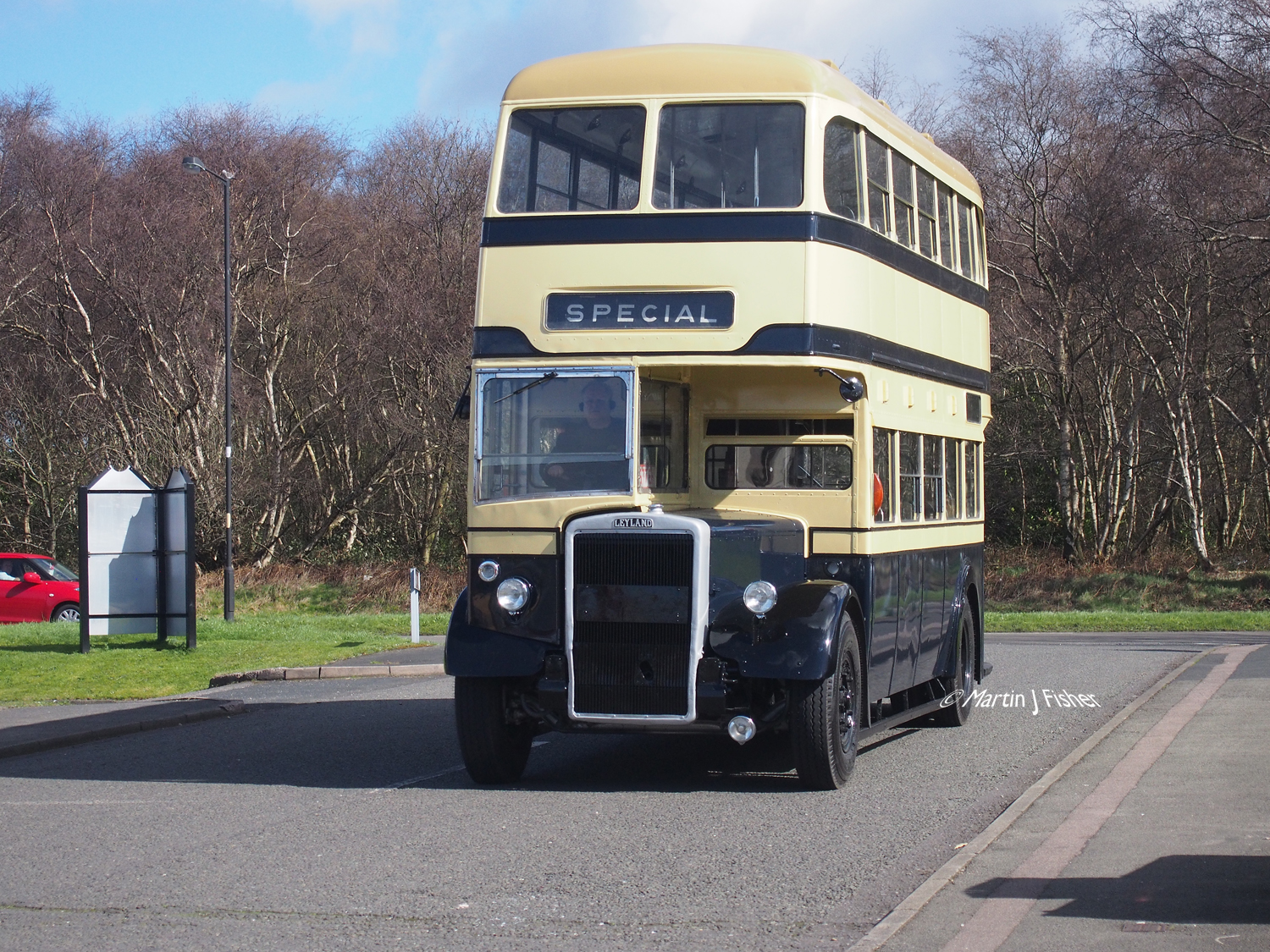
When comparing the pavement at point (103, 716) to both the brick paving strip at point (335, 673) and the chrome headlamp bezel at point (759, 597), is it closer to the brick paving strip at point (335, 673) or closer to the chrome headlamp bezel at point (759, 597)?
the brick paving strip at point (335, 673)

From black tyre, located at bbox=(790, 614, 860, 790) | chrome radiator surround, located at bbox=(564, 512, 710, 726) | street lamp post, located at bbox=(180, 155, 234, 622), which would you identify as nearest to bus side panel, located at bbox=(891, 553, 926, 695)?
black tyre, located at bbox=(790, 614, 860, 790)

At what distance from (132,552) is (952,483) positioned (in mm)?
12841

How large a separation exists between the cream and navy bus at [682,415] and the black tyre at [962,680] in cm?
245

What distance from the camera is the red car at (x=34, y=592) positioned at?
3036 cm

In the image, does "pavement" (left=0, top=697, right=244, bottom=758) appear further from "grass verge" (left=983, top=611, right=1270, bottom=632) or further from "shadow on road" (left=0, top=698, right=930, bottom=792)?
"grass verge" (left=983, top=611, right=1270, bottom=632)

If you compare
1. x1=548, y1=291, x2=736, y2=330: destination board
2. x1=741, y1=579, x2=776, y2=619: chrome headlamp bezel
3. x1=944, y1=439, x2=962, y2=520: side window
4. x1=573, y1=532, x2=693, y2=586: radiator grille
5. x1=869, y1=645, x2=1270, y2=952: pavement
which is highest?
x1=548, y1=291, x2=736, y2=330: destination board

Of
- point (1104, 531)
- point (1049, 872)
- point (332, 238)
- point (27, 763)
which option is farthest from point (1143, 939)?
point (332, 238)

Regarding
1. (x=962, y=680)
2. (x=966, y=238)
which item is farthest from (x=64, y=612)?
(x=966, y=238)

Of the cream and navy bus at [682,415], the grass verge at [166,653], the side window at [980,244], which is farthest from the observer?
the grass verge at [166,653]

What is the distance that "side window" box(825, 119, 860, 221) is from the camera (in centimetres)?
1035

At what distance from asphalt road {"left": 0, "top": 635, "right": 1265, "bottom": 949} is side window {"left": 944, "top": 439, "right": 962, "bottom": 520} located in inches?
77.4

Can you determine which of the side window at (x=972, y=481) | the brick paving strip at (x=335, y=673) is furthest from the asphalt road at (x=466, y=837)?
the brick paving strip at (x=335, y=673)

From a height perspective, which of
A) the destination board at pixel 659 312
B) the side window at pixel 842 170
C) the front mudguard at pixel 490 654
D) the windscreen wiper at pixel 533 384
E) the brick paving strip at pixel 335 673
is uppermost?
the side window at pixel 842 170

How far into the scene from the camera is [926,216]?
12.9m
